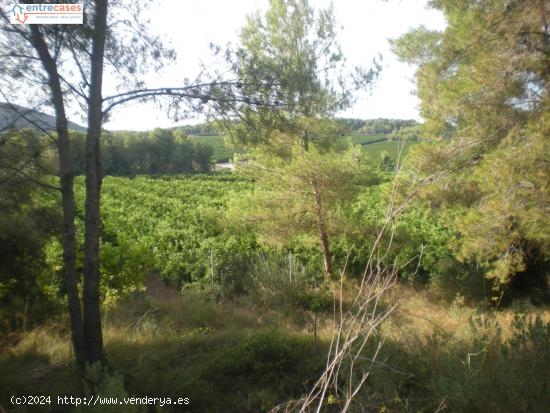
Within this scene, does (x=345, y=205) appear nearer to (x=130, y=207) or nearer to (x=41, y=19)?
(x=41, y=19)

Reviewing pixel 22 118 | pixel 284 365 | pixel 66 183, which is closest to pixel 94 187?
pixel 66 183

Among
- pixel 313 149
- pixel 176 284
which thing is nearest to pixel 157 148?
pixel 176 284

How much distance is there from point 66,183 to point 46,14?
181 centimetres

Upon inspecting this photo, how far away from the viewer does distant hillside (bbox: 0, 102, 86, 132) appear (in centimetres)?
429

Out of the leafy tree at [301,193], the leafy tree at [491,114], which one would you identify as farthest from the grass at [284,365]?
the leafy tree at [301,193]

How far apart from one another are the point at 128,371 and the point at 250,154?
5927mm

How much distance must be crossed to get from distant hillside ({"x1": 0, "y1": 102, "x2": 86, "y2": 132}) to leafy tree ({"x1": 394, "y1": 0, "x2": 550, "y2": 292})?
19.5ft

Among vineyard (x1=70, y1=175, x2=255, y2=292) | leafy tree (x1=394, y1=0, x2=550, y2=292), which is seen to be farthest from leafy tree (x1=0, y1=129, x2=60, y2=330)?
leafy tree (x1=394, y1=0, x2=550, y2=292)

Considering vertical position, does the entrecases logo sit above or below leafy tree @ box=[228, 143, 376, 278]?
above

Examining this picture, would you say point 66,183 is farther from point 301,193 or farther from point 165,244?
point 165,244

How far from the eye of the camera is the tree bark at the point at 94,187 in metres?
4.25

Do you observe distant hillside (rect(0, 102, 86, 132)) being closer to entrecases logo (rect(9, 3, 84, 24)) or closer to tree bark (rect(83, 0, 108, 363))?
tree bark (rect(83, 0, 108, 363))

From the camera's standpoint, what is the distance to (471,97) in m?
6.32

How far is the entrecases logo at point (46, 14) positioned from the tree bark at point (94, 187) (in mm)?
221
